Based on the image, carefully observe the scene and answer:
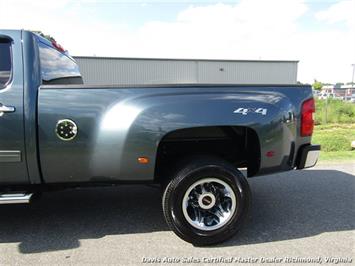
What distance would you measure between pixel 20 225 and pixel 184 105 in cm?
217

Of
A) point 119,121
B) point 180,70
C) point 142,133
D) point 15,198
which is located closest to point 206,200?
point 142,133

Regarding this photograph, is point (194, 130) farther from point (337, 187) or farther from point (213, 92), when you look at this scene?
point (337, 187)

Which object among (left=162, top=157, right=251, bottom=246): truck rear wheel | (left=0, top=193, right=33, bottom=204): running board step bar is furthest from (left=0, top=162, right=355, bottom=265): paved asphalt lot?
(left=0, top=193, right=33, bottom=204): running board step bar

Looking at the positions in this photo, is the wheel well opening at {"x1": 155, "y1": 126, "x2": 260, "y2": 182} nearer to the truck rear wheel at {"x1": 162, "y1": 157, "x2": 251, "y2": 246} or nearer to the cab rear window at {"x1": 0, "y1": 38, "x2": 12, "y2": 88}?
the truck rear wheel at {"x1": 162, "y1": 157, "x2": 251, "y2": 246}

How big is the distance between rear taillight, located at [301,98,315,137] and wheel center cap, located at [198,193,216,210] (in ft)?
3.66

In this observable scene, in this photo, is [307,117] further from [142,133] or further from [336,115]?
[336,115]

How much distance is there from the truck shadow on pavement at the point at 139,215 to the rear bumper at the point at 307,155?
666 millimetres

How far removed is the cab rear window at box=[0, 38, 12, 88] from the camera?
3.16 metres

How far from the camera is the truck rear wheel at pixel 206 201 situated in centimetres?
330

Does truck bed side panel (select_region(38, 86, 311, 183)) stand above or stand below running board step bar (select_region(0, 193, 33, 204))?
above

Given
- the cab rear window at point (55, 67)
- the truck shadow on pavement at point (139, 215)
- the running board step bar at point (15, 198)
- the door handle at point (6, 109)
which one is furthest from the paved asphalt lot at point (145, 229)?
the cab rear window at point (55, 67)

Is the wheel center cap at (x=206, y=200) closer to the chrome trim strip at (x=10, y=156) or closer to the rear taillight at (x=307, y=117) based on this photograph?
the rear taillight at (x=307, y=117)

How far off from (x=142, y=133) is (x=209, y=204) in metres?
0.95

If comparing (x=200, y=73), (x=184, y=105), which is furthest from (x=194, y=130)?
(x=200, y=73)
